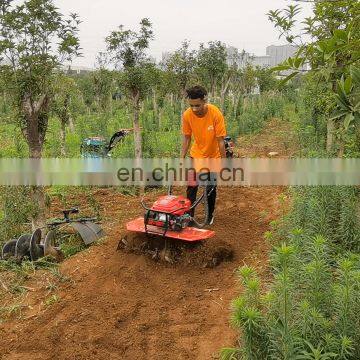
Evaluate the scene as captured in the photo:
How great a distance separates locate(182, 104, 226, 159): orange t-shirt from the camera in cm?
562

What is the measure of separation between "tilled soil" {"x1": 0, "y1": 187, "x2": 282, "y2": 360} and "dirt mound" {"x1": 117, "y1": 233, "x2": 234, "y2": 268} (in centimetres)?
1

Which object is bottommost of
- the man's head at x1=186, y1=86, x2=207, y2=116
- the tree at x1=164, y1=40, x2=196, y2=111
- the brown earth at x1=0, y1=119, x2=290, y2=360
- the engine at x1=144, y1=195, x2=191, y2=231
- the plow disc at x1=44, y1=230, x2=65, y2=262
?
the brown earth at x1=0, y1=119, x2=290, y2=360

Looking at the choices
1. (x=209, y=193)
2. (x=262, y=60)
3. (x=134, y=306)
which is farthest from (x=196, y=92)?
(x=262, y=60)

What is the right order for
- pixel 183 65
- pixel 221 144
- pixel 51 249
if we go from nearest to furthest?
pixel 51 249 < pixel 221 144 < pixel 183 65

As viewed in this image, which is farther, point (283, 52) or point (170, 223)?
point (283, 52)

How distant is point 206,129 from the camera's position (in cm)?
567

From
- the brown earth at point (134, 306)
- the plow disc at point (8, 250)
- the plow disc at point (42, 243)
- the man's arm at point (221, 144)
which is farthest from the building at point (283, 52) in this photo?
the plow disc at point (8, 250)

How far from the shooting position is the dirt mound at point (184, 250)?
4.91m

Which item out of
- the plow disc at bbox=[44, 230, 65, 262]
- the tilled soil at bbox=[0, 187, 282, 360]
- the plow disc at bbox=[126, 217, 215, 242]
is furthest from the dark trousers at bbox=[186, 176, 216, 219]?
the plow disc at bbox=[44, 230, 65, 262]

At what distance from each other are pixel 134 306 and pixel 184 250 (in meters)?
1.07

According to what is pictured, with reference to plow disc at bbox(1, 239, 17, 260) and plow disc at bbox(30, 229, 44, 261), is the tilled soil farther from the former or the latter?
plow disc at bbox(1, 239, 17, 260)

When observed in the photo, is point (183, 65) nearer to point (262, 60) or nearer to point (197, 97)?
point (197, 97)

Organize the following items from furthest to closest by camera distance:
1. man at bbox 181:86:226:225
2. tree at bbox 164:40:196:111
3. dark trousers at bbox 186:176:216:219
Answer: tree at bbox 164:40:196:111 < dark trousers at bbox 186:176:216:219 < man at bbox 181:86:226:225

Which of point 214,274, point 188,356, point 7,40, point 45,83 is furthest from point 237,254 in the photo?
point 7,40
